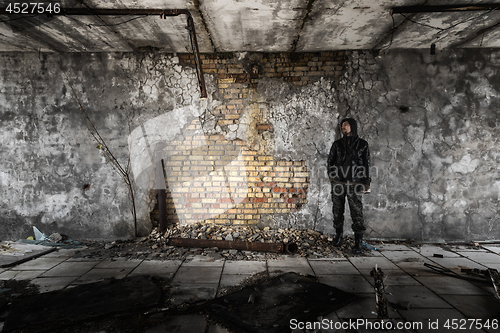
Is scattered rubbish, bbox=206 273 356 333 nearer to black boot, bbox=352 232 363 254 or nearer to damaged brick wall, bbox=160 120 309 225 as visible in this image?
black boot, bbox=352 232 363 254

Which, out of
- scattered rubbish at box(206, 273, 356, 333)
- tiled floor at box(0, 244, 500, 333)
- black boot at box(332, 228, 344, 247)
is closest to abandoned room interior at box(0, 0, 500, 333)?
black boot at box(332, 228, 344, 247)

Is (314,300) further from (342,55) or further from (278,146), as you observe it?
(342,55)

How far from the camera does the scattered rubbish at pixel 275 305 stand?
2186mm

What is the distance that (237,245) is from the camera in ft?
13.0

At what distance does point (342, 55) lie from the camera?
14.7 feet

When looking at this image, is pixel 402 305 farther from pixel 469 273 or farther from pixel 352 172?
pixel 352 172

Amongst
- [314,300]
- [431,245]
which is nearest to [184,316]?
[314,300]

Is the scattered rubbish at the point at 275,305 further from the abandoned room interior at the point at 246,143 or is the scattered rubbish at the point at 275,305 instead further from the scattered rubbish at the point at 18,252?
the scattered rubbish at the point at 18,252

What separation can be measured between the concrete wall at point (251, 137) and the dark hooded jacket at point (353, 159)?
46cm

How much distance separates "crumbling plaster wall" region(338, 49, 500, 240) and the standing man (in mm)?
588

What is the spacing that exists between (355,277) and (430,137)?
292 centimetres

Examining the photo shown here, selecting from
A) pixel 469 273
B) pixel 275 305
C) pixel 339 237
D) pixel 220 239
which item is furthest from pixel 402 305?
pixel 220 239

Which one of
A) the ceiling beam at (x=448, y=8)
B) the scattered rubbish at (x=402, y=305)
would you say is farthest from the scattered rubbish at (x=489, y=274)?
the ceiling beam at (x=448, y=8)

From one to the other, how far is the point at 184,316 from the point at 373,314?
1.67 metres
